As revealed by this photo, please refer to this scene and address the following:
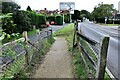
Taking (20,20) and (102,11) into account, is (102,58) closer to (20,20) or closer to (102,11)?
(20,20)

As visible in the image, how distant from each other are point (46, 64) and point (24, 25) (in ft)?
60.9

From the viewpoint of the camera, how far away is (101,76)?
468 cm

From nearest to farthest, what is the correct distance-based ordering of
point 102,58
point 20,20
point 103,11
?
point 102,58 < point 20,20 < point 103,11

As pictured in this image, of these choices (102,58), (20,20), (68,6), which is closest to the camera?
(102,58)

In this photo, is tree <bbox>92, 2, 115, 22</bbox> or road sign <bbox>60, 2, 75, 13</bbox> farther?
tree <bbox>92, 2, 115, 22</bbox>

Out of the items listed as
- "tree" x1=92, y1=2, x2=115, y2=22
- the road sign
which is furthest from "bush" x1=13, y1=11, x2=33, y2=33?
"tree" x1=92, y1=2, x2=115, y2=22

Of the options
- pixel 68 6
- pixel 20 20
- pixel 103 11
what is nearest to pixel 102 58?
pixel 20 20

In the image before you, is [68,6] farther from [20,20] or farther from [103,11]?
[20,20]

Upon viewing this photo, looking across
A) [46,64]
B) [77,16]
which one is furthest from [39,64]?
[77,16]

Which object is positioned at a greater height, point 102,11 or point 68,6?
point 68,6

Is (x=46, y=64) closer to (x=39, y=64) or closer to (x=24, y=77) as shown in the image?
(x=39, y=64)

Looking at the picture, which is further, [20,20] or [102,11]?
[102,11]

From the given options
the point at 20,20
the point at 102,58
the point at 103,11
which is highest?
the point at 103,11

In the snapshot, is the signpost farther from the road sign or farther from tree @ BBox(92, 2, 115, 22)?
tree @ BBox(92, 2, 115, 22)
